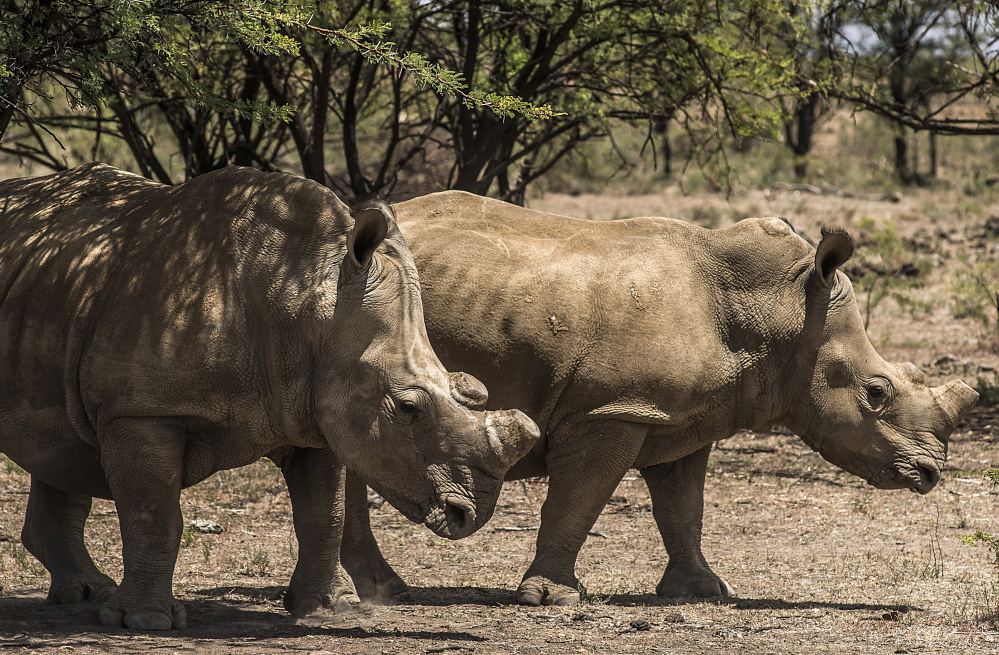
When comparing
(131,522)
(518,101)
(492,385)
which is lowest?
(131,522)

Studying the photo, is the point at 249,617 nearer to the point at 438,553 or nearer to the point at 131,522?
the point at 131,522

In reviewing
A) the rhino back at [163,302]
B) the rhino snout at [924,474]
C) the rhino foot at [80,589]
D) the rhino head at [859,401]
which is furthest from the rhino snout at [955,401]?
the rhino foot at [80,589]

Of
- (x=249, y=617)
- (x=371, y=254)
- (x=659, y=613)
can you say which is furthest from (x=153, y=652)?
(x=659, y=613)

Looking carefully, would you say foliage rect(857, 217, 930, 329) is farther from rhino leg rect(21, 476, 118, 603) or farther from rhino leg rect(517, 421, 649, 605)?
rhino leg rect(21, 476, 118, 603)

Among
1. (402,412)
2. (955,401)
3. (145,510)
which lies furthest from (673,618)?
(145,510)

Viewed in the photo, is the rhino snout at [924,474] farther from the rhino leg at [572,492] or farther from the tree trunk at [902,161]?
the tree trunk at [902,161]

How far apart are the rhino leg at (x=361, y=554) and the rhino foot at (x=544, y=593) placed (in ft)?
2.38

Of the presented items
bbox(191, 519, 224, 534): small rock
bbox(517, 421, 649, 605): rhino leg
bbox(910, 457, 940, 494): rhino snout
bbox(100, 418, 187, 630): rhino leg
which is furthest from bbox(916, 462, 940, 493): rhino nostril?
bbox(191, 519, 224, 534): small rock

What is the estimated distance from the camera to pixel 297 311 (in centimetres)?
516

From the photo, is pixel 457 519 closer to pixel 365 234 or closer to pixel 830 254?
pixel 365 234

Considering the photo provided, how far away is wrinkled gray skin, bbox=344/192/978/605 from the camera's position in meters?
6.16

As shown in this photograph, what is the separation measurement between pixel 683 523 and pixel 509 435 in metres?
2.26

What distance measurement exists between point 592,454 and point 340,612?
4.97 feet

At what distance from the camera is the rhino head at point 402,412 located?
16.3ft
